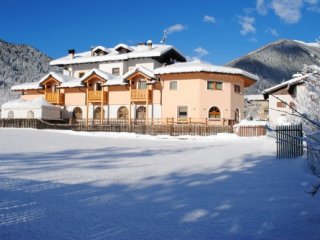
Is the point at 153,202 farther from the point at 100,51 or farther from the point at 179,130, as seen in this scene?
the point at 100,51

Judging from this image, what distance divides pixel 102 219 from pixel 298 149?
30.4 ft

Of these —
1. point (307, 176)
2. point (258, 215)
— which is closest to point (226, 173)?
point (307, 176)

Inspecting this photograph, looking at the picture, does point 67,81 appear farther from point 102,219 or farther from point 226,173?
point 102,219

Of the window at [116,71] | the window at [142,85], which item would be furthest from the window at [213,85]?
the window at [116,71]

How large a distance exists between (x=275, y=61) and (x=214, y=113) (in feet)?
321

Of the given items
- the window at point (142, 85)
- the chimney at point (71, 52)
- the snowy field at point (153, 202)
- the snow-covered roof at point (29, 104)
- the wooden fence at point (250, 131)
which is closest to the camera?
the snowy field at point (153, 202)

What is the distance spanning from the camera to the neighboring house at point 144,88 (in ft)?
98.3

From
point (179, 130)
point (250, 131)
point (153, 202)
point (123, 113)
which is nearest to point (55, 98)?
point (123, 113)

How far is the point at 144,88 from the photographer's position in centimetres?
3241

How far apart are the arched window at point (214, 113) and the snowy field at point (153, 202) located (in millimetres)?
20767

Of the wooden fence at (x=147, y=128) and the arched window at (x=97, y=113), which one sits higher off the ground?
the arched window at (x=97, y=113)

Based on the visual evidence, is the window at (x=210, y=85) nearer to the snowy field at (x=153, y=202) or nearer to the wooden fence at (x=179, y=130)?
the wooden fence at (x=179, y=130)

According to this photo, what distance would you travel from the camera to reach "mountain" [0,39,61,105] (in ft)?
279

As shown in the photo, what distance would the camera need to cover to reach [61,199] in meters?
5.38
